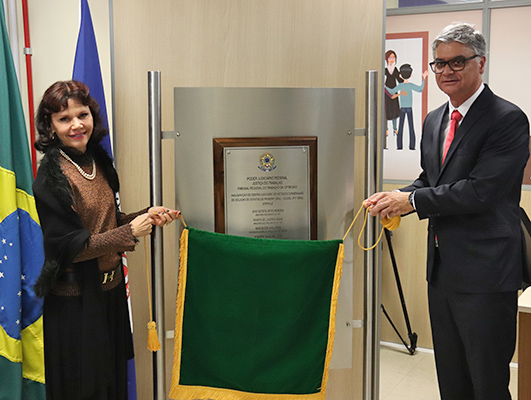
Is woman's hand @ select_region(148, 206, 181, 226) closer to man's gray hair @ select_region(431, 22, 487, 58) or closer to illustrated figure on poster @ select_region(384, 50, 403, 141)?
man's gray hair @ select_region(431, 22, 487, 58)

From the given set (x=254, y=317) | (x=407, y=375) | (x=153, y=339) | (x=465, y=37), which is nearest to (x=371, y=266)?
(x=254, y=317)

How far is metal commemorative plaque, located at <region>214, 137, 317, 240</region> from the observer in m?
Result: 1.93

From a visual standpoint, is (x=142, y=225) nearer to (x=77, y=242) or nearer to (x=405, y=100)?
(x=77, y=242)

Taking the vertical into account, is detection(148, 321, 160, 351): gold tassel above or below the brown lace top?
below

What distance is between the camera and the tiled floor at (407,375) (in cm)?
321

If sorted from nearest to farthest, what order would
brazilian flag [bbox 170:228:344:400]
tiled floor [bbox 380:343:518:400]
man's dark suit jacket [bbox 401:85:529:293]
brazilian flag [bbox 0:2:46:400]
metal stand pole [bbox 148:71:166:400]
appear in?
metal stand pole [bbox 148:71:166:400], brazilian flag [bbox 170:228:344:400], man's dark suit jacket [bbox 401:85:529:293], brazilian flag [bbox 0:2:46:400], tiled floor [bbox 380:343:518:400]

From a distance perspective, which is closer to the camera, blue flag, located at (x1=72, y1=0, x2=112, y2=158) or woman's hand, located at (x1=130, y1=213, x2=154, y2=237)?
woman's hand, located at (x1=130, y1=213, x2=154, y2=237)

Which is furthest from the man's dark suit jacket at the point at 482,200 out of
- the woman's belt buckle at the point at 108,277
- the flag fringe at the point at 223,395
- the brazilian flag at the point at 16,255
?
the brazilian flag at the point at 16,255

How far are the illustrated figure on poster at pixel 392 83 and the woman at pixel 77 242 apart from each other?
7.27ft

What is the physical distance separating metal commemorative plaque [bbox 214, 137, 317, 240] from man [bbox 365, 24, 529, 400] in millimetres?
321

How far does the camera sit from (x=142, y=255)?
232 cm

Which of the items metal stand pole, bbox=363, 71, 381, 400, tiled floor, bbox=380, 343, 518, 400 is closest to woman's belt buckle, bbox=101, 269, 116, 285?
metal stand pole, bbox=363, 71, 381, 400

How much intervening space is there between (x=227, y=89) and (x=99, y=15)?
112 cm

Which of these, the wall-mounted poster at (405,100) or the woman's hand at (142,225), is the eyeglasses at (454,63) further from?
the wall-mounted poster at (405,100)
